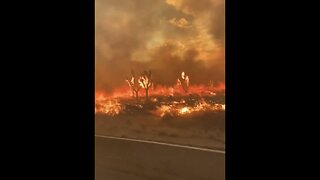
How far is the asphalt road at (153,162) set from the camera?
10.4 ft

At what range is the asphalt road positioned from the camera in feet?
10.4

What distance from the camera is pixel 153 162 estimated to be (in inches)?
147
